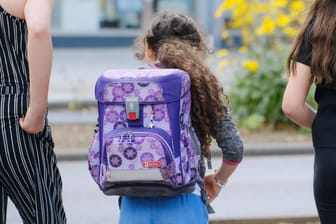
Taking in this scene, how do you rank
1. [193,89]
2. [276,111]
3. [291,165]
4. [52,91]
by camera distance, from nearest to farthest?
[193,89], [291,165], [276,111], [52,91]

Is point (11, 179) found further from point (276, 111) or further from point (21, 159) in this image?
point (276, 111)

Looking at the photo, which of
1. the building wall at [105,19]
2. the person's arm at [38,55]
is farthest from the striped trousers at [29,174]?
the building wall at [105,19]

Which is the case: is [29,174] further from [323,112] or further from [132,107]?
[323,112]

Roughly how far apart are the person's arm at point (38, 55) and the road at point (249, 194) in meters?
3.33

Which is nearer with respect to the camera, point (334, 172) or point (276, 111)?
point (334, 172)

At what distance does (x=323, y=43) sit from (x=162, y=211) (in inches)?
34.4

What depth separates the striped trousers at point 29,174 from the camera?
3.27 m

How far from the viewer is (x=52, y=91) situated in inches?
556

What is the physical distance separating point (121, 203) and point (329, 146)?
2.79ft

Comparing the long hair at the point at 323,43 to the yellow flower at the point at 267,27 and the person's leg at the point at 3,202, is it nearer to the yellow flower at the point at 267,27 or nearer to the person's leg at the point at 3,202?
the person's leg at the point at 3,202

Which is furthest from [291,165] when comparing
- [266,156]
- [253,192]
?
[253,192]

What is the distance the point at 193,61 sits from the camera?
3.31 meters

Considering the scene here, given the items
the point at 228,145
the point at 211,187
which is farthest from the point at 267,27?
the point at 228,145

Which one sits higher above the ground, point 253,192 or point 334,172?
point 334,172
